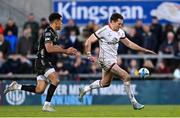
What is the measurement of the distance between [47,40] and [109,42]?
2094 millimetres

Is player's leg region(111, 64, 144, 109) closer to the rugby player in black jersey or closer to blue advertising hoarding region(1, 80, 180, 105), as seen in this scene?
the rugby player in black jersey

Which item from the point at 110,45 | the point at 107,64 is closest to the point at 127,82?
the point at 107,64

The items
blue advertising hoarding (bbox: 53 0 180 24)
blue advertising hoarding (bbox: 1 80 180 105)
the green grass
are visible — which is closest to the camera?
the green grass

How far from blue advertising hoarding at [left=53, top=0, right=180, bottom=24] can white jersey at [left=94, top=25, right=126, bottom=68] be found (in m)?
9.93

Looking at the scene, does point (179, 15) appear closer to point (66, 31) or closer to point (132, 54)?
point (132, 54)

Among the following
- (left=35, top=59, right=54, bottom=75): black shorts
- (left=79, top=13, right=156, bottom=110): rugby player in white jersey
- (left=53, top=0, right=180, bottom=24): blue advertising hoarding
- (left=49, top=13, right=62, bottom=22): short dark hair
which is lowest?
(left=35, top=59, right=54, bottom=75): black shorts

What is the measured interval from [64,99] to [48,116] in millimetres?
9110

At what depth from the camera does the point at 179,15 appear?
97.1ft

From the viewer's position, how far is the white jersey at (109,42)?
1966 cm

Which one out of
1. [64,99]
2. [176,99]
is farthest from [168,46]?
[64,99]

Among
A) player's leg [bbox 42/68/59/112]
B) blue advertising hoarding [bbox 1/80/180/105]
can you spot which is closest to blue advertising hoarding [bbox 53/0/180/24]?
blue advertising hoarding [bbox 1/80/180/105]

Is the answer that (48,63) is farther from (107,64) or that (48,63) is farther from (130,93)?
(130,93)

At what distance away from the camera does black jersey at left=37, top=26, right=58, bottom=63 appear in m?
18.4

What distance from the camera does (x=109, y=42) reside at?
1975cm
